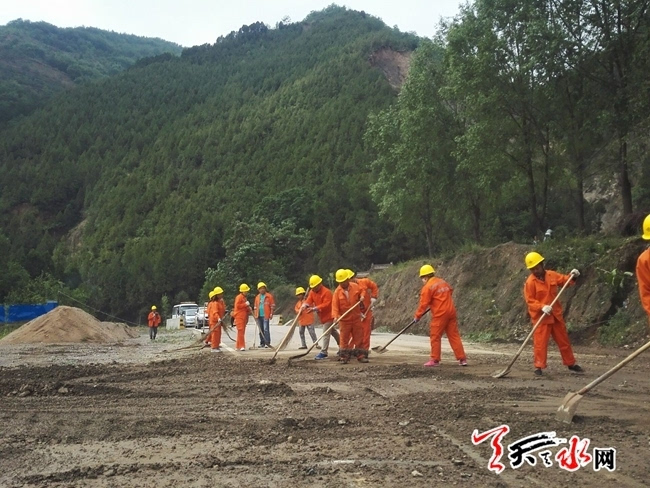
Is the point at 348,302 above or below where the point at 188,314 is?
above

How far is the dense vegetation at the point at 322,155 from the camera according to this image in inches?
956

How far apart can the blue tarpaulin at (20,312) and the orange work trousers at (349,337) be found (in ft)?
123

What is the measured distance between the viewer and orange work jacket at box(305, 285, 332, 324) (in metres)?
16.7

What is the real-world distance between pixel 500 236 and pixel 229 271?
33.9 meters

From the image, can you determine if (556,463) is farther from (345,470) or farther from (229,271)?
(229,271)

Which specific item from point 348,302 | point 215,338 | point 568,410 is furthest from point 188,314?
point 568,410

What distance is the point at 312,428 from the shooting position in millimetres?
7230

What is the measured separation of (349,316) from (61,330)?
2364 cm

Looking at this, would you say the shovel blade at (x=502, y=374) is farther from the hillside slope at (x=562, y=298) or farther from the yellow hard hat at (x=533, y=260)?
the hillside slope at (x=562, y=298)

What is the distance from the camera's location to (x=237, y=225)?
3221 inches

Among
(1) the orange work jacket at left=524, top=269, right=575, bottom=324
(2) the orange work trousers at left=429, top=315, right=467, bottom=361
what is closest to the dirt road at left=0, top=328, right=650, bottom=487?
(2) the orange work trousers at left=429, top=315, right=467, bottom=361

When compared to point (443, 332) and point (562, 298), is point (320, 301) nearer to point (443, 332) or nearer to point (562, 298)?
point (443, 332)

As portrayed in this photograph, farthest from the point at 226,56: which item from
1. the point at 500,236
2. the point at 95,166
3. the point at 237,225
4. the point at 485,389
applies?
the point at 485,389

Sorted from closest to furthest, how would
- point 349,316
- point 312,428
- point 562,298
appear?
point 312,428 → point 349,316 → point 562,298
